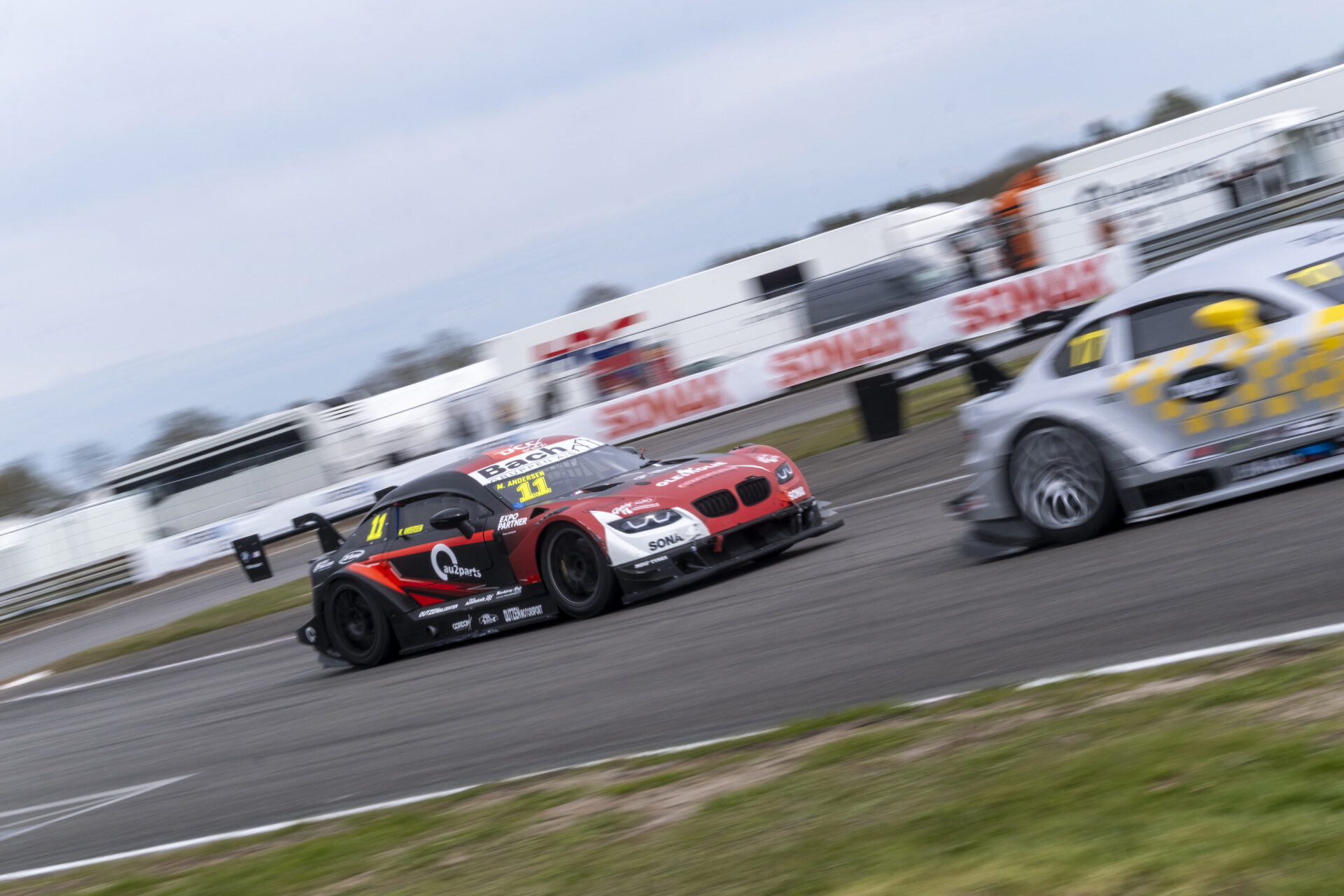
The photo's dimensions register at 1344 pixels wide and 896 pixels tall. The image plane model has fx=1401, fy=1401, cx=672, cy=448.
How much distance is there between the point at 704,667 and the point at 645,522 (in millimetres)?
2353

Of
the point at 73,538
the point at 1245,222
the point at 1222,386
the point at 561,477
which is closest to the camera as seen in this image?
the point at 1222,386

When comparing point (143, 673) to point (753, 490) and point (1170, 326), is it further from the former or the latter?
point (1170, 326)

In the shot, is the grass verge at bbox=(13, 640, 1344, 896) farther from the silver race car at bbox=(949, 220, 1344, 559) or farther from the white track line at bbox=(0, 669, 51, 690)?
the white track line at bbox=(0, 669, 51, 690)

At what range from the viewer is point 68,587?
2786cm

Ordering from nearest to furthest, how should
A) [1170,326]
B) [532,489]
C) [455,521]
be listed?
[1170,326], [455,521], [532,489]

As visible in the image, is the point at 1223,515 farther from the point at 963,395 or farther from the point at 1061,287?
the point at 1061,287

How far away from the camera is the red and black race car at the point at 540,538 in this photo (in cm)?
994

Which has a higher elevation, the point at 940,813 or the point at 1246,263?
the point at 1246,263

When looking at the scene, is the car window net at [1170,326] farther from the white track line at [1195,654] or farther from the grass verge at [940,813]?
the grass verge at [940,813]

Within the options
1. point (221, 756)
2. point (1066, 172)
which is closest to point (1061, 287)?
point (1066, 172)

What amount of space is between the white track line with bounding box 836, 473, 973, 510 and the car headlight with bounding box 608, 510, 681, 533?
8.87ft

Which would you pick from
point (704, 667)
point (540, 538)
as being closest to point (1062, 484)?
point (704, 667)

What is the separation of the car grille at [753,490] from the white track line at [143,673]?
6203 mm

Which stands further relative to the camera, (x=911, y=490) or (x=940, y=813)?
(x=911, y=490)
